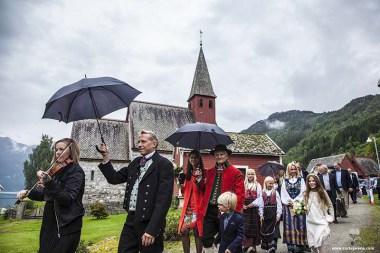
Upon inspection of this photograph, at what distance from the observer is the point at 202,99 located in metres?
38.0

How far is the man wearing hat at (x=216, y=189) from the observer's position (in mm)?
5781

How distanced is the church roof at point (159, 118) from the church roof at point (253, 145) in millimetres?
7176

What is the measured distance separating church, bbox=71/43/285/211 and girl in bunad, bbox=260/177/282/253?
745 inches

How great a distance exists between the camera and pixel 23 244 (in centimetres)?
1188

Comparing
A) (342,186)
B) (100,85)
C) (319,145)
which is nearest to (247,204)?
(100,85)

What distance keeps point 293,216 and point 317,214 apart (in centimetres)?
66

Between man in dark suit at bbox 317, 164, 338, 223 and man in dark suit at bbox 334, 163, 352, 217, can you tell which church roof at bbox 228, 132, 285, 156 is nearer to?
man in dark suit at bbox 334, 163, 352, 217

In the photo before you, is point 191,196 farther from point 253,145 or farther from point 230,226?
point 253,145

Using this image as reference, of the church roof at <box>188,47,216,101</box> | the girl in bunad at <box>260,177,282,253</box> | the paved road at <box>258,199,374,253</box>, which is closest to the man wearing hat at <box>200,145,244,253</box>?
the girl in bunad at <box>260,177,282,253</box>

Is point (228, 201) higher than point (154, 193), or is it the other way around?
point (154, 193)

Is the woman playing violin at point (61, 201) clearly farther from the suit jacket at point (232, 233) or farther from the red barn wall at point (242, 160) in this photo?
the red barn wall at point (242, 160)

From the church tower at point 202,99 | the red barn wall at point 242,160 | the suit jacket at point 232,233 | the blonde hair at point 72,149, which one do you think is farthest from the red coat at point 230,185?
the church tower at point 202,99

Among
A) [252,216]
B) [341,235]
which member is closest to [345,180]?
[341,235]

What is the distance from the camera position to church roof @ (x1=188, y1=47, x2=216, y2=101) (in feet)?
124
